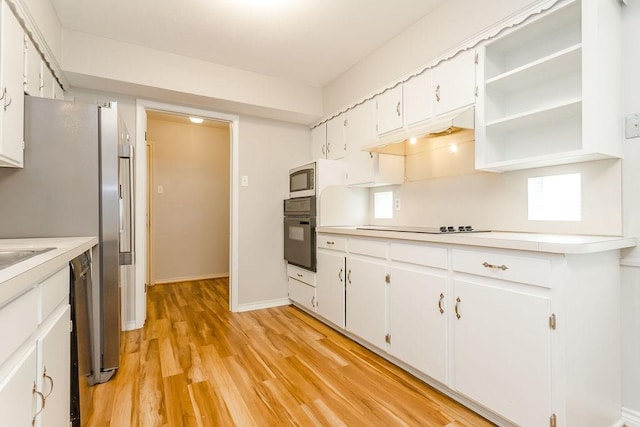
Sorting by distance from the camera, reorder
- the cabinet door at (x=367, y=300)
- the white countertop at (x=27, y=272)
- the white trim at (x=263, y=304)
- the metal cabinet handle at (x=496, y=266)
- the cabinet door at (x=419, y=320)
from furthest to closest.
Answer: the white trim at (x=263, y=304)
the cabinet door at (x=367, y=300)
the cabinet door at (x=419, y=320)
the metal cabinet handle at (x=496, y=266)
the white countertop at (x=27, y=272)

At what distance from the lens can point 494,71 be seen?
194cm

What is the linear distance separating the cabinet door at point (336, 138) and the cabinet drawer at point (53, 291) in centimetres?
249

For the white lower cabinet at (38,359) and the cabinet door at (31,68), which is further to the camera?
the cabinet door at (31,68)

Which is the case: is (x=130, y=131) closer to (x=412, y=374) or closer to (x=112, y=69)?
(x=112, y=69)

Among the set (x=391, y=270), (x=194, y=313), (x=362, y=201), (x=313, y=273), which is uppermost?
(x=362, y=201)

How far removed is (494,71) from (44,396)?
263cm

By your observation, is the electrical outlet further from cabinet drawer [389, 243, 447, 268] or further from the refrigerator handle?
the refrigerator handle

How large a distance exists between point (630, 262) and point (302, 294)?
2549mm

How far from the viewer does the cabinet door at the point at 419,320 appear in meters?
1.77

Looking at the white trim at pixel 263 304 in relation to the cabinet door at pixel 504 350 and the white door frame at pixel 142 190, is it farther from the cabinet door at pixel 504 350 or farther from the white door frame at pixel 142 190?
the cabinet door at pixel 504 350

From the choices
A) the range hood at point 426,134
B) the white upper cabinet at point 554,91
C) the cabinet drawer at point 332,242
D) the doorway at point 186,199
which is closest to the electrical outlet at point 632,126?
the white upper cabinet at point 554,91

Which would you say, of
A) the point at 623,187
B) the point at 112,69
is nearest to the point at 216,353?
the point at 112,69

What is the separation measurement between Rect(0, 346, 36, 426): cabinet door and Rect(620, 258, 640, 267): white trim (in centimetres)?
237

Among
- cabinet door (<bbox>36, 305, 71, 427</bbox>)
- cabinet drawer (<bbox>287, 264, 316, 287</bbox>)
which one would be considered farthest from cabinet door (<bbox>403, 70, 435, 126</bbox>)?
cabinet door (<bbox>36, 305, 71, 427</bbox>)
